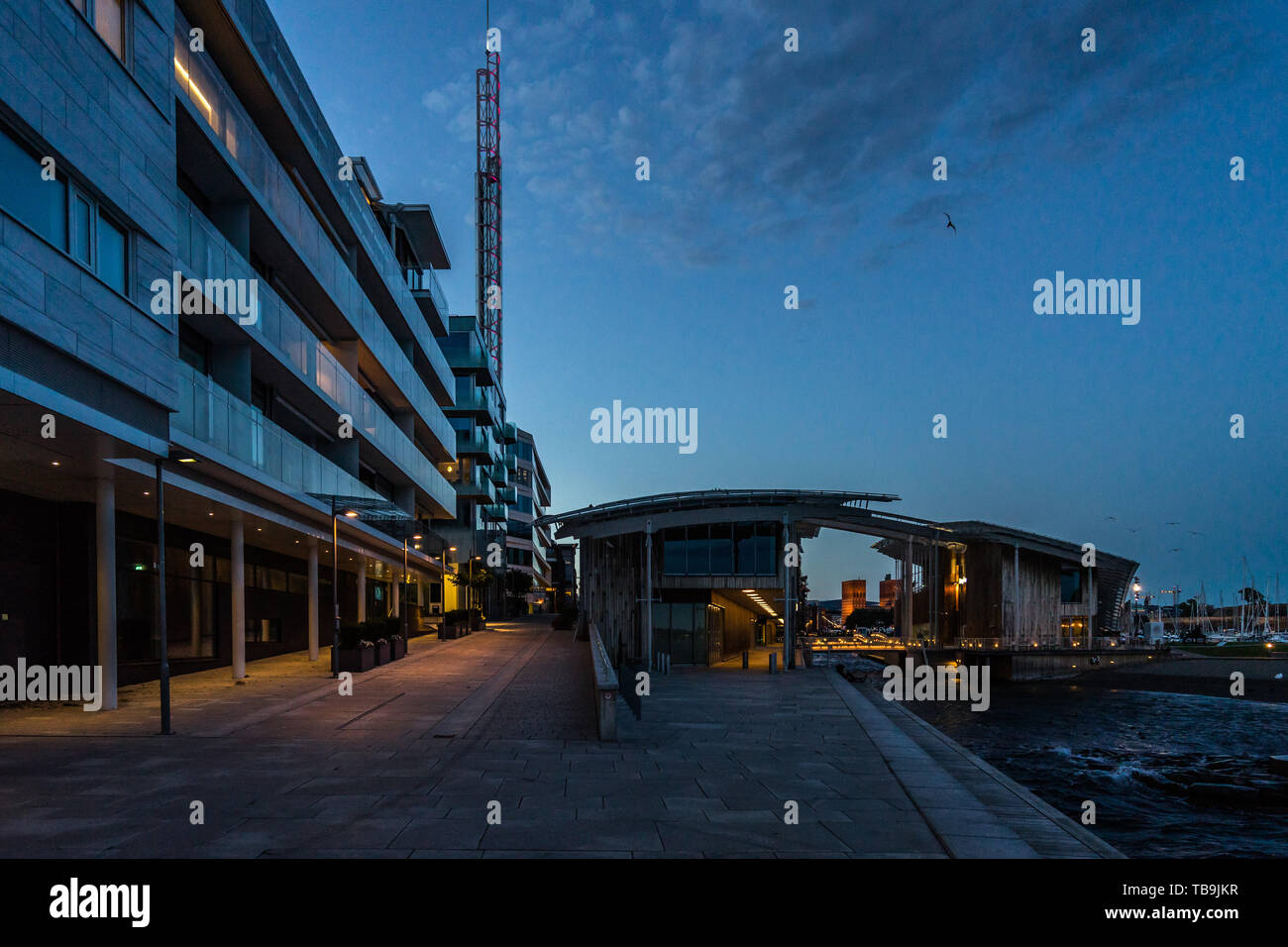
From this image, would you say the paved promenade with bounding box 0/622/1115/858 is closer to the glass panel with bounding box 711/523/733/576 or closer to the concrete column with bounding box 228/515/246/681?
the concrete column with bounding box 228/515/246/681

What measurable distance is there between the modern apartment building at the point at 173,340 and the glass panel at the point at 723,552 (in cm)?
1229

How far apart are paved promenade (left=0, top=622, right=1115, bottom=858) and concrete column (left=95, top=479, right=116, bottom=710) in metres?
0.77

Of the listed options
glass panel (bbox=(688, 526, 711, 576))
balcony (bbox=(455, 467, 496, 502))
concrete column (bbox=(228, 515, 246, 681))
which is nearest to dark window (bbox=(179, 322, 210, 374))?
concrete column (bbox=(228, 515, 246, 681))

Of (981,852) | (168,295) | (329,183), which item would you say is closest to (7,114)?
(168,295)

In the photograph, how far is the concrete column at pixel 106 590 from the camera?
53.0 feet

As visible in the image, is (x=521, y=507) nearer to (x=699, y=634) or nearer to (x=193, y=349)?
(x=699, y=634)

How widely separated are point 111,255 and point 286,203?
38.5ft

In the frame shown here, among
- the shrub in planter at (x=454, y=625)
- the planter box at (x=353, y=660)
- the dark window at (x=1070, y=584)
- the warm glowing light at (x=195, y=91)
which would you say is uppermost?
the warm glowing light at (x=195, y=91)

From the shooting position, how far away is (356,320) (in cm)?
3256

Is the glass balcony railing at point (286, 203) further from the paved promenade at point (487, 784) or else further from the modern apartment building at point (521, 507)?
the modern apartment building at point (521, 507)

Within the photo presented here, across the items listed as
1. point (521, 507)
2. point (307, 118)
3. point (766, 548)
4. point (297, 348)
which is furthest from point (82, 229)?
point (521, 507)

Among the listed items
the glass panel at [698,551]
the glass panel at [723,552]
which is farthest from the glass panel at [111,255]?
the glass panel at [723,552]

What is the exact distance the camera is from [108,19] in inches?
576

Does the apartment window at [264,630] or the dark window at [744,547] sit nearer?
A: the apartment window at [264,630]
